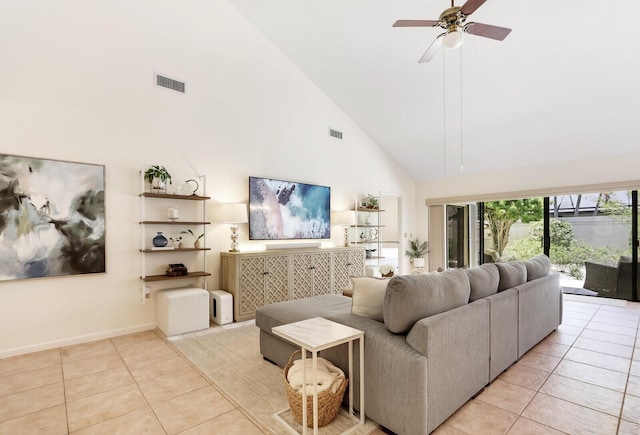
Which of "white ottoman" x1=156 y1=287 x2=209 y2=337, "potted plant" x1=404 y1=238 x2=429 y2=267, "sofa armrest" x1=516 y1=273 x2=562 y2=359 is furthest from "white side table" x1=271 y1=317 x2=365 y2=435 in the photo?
"potted plant" x1=404 y1=238 x2=429 y2=267

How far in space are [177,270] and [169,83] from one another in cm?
242

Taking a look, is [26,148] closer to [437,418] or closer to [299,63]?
[299,63]

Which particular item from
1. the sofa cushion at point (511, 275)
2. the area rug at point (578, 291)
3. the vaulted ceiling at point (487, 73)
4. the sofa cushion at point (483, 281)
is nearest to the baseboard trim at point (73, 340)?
the sofa cushion at point (483, 281)

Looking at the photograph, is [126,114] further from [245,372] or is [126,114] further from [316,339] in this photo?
[316,339]

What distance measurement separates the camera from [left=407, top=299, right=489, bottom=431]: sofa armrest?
1.91 metres

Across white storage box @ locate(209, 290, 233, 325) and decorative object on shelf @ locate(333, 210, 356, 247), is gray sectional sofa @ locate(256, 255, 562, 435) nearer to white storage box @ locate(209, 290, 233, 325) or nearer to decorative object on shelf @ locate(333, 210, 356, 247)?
white storage box @ locate(209, 290, 233, 325)

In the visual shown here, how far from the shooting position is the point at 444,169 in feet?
23.5

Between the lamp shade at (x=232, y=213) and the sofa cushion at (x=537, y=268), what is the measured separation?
347cm

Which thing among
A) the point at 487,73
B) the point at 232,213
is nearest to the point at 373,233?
the point at 232,213

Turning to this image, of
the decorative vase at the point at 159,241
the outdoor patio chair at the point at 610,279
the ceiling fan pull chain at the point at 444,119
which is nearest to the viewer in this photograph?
the decorative vase at the point at 159,241

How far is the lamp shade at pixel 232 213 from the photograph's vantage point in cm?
447

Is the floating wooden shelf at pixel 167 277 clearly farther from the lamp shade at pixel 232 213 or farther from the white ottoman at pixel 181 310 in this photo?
the lamp shade at pixel 232 213

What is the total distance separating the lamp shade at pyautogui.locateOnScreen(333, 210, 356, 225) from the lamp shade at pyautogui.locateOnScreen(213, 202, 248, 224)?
2.07 m

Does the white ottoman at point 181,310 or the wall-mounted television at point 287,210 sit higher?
the wall-mounted television at point 287,210
